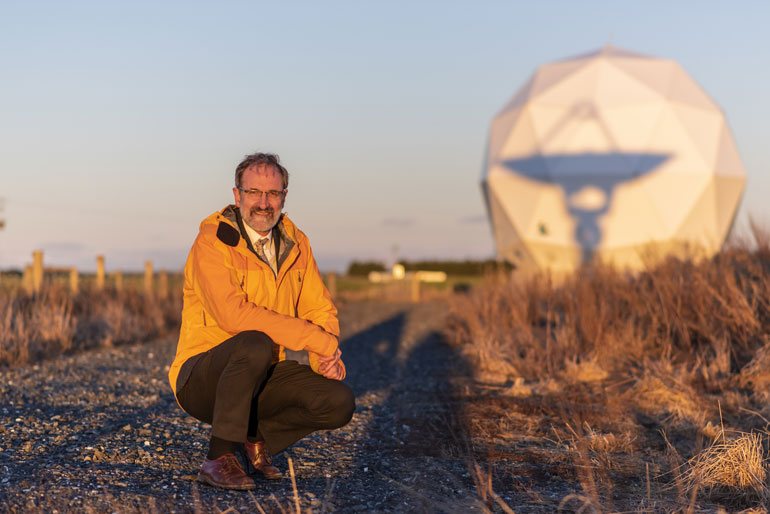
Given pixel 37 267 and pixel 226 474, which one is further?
pixel 37 267

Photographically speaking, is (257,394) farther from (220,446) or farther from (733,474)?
(733,474)

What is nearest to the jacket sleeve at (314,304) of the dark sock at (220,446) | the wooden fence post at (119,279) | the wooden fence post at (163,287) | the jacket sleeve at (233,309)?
the jacket sleeve at (233,309)

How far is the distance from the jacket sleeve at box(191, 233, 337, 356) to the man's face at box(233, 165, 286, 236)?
0.71 ft

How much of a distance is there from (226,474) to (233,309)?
2.67 ft

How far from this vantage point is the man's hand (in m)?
3.88

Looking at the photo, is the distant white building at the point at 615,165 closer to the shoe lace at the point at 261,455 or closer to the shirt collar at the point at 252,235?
the shoe lace at the point at 261,455

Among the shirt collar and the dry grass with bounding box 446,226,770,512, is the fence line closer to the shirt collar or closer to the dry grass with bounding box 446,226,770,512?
the dry grass with bounding box 446,226,770,512

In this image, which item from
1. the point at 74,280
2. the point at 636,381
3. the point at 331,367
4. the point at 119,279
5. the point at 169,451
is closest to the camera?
Result: the point at 331,367

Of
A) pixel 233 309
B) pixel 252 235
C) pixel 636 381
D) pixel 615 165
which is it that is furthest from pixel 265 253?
pixel 615 165

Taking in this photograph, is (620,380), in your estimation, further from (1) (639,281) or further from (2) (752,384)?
(1) (639,281)

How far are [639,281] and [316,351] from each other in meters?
7.64

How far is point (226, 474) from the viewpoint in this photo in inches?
144

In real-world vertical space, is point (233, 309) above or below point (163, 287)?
above

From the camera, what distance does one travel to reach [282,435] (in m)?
4.10
